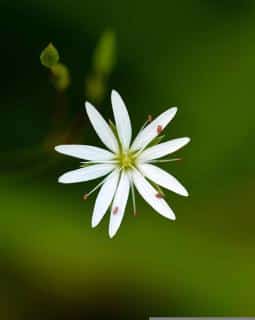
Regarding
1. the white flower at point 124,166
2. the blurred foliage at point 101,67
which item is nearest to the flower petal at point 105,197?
the white flower at point 124,166

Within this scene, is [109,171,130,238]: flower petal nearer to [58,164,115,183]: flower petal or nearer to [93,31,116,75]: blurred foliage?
[58,164,115,183]: flower petal

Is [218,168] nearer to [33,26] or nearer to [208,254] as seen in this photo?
[208,254]

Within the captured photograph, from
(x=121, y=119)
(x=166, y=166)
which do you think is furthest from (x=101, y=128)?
(x=166, y=166)

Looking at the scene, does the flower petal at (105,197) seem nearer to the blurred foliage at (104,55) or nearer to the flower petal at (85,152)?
the flower petal at (85,152)

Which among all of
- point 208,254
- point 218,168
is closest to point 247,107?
point 218,168

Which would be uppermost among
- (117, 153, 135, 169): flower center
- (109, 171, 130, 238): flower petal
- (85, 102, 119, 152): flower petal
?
(85, 102, 119, 152): flower petal

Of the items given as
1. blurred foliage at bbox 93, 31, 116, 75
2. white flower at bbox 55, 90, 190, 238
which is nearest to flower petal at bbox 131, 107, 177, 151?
white flower at bbox 55, 90, 190, 238

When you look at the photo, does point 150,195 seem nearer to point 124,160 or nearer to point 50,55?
point 124,160
